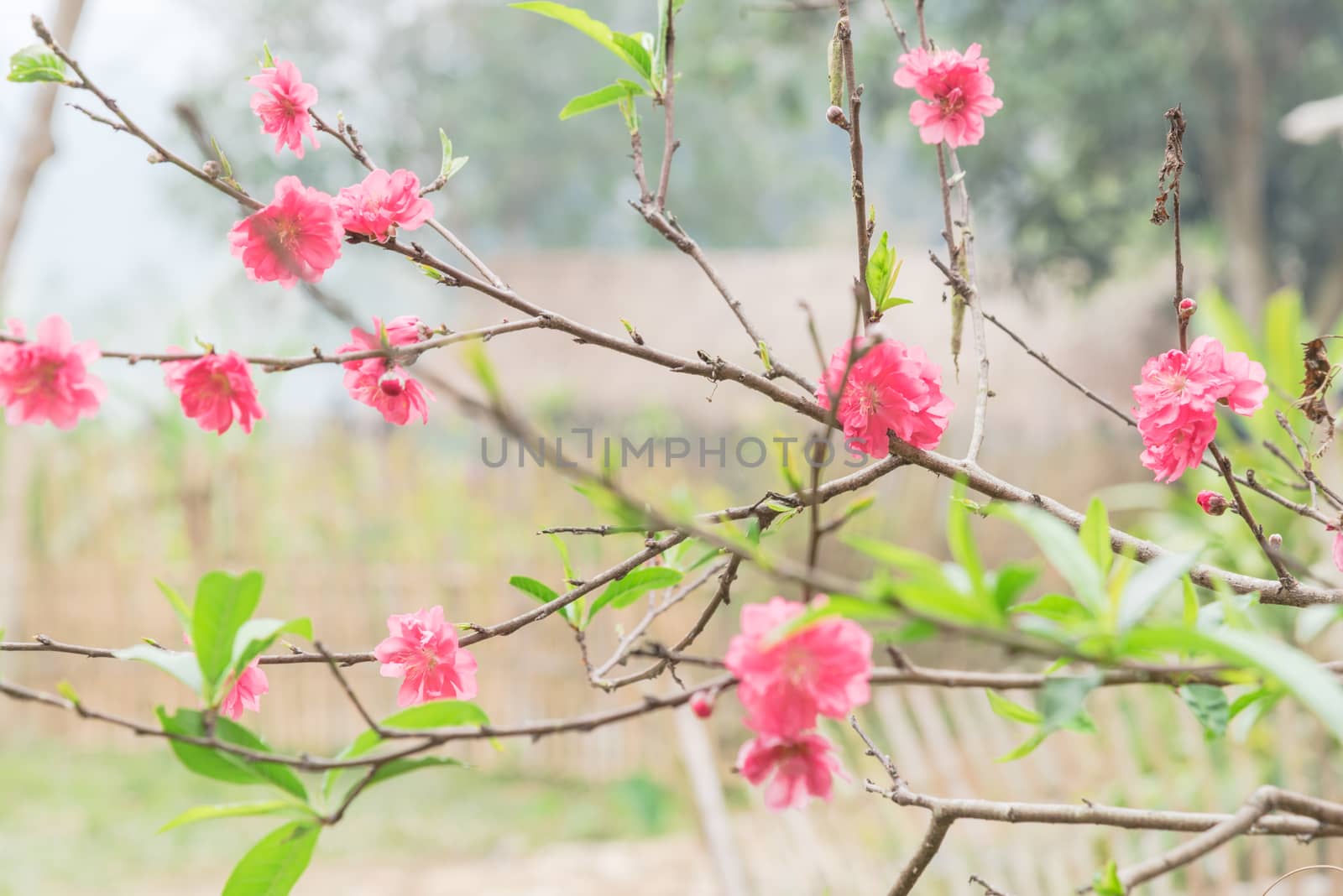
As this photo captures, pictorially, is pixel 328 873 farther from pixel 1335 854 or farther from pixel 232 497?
pixel 1335 854

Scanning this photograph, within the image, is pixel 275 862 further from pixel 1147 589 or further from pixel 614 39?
pixel 614 39

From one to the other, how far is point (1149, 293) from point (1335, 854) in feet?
20.3

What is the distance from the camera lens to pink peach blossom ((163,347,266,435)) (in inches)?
20.5

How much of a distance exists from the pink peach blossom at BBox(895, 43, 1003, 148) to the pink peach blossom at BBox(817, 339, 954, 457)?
7.5 inches

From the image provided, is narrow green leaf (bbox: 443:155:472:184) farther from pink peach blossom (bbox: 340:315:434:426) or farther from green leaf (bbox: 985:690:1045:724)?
green leaf (bbox: 985:690:1045:724)

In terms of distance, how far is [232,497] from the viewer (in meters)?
4.36

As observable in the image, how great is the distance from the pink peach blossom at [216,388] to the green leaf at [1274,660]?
16.2 inches

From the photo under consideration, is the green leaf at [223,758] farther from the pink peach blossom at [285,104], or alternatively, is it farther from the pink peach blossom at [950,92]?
the pink peach blossom at [950,92]

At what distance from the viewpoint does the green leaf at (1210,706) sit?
0.39 metres

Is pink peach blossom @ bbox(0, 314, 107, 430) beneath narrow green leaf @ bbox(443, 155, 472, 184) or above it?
beneath

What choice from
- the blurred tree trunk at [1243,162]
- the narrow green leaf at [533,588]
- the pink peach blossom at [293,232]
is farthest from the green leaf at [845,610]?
the blurred tree trunk at [1243,162]

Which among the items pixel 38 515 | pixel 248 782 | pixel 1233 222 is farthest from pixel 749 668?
pixel 1233 222

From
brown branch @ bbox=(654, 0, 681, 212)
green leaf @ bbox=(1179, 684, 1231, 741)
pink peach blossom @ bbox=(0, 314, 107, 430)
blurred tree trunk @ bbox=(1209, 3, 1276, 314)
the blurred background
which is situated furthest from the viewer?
blurred tree trunk @ bbox=(1209, 3, 1276, 314)

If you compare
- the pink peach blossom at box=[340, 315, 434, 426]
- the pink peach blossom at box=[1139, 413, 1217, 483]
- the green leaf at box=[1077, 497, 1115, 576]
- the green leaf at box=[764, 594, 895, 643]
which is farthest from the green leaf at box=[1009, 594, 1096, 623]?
the pink peach blossom at box=[340, 315, 434, 426]
